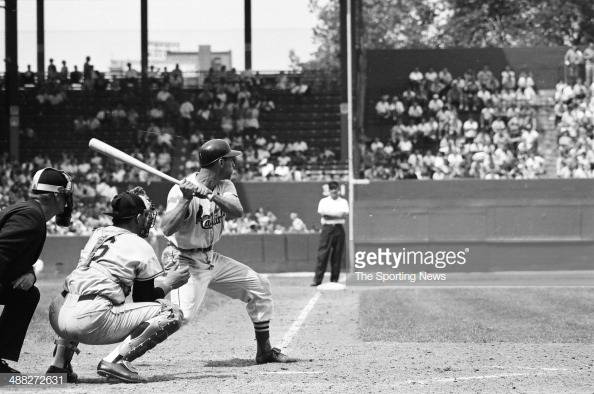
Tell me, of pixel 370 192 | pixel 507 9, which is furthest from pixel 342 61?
pixel 507 9

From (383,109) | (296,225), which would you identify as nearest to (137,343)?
(296,225)

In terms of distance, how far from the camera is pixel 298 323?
1297cm

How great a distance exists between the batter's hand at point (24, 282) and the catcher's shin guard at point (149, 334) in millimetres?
848

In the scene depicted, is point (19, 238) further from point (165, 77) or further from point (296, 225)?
point (165, 77)

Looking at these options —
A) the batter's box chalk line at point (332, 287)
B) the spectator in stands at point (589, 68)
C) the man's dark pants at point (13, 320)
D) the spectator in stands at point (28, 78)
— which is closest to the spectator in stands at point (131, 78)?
the spectator in stands at point (28, 78)

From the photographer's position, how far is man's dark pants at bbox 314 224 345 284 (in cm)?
1897

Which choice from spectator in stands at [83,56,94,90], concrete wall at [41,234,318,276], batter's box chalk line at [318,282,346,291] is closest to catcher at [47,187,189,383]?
batter's box chalk line at [318,282,346,291]

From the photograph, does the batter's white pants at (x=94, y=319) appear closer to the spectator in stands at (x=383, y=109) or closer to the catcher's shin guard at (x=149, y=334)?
the catcher's shin guard at (x=149, y=334)

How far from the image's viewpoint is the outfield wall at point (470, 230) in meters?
21.1

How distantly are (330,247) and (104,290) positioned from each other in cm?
1181

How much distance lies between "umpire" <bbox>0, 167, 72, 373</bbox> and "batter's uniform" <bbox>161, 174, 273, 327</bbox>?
1096mm

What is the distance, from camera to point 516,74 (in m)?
32.3

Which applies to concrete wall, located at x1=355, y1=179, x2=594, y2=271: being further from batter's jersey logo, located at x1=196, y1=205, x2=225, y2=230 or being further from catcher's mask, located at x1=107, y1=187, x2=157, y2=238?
catcher's mask, located at x1=107, y1=187, x2=157, y2=238

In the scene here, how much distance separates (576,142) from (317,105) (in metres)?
8.50
